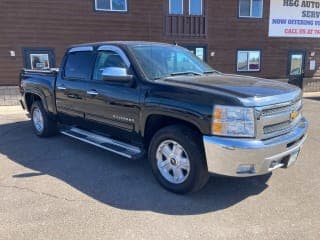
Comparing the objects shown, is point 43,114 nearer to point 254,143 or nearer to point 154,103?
point 154,103

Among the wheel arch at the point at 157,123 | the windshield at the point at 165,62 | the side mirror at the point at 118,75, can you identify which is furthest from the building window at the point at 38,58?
the wheel arch at the point at 157,123

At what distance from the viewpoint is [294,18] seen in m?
17.7

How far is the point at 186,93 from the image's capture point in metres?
3.71

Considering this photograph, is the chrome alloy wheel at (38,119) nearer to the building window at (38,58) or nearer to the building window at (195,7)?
the building window at (38,58)

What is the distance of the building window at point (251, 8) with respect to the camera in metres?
16.6

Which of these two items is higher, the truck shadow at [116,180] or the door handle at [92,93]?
the door handle at [92,93]

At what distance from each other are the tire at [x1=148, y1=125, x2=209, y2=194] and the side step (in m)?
0.32

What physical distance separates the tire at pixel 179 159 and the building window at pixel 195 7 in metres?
12.9

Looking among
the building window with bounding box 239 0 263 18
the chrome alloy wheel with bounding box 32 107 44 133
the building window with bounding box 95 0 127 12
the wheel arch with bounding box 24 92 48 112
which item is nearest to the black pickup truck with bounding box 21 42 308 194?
the wheel arch with bounding box 24 92 48 112

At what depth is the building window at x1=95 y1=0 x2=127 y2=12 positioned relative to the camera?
559 inches

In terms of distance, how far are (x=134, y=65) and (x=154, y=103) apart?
696 mm

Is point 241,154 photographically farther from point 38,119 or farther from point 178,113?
point 38,119

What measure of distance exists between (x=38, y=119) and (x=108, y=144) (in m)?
2.63

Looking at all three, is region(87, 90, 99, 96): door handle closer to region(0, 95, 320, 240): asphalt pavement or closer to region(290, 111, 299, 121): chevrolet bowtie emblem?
region(0, 95, 320, 240): asphalt pavement
